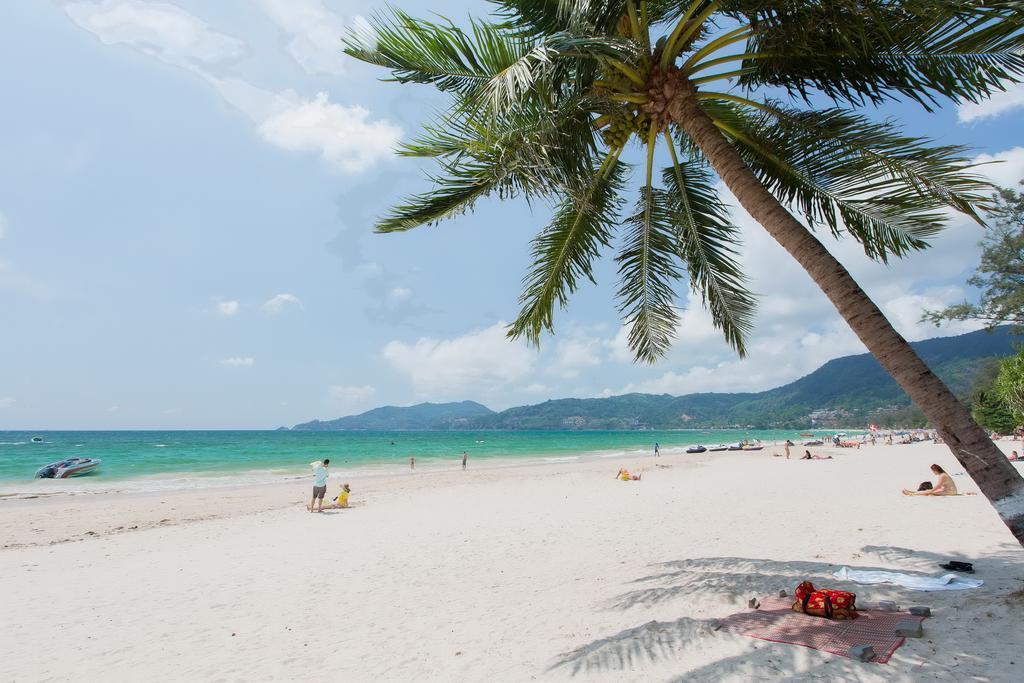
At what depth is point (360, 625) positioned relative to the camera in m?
5.09

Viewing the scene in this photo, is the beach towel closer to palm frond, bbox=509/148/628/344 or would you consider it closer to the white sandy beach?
the white sandy beach

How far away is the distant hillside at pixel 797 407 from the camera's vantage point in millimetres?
140625

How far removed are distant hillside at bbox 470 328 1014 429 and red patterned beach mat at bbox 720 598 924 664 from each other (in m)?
139

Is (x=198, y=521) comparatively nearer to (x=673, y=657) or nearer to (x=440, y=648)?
(x=440, y=648)

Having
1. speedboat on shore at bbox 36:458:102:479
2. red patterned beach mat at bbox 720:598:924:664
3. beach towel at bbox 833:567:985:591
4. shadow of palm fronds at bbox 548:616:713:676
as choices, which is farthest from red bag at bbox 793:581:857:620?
speedboat on shore at bbox 36:458:102:479

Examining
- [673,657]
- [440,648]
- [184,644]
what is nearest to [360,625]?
[440,648]

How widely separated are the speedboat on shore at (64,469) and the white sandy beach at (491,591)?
62.4 ft

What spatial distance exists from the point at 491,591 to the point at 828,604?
3423mm

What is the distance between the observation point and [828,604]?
413 centimetres

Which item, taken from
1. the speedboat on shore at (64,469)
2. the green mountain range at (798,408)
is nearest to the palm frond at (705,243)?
the speedboat on shore at (64,469)

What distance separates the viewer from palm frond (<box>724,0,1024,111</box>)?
350 cm

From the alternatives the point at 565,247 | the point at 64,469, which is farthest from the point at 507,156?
the point at 64,469

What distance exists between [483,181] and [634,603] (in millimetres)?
4525

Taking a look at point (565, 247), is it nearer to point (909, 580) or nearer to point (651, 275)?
point (651, 275)
